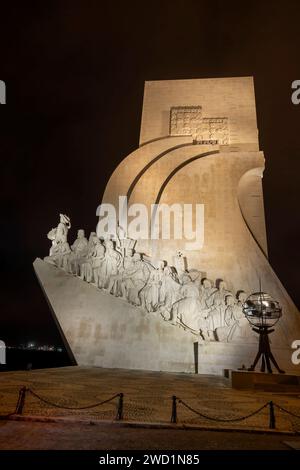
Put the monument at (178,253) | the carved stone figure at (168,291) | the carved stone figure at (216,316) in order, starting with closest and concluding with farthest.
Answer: the monument at (178,253)
the carved stone figure at (216,316)
the carved stone figure at (168,291)

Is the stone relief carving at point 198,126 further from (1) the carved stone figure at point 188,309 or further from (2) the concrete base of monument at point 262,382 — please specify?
(2) the concrete base of monument at point 262,382

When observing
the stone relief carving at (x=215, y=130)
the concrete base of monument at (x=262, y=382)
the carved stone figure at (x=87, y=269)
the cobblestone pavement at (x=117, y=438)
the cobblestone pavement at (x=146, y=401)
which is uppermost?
the stone relief carving at (x=215, y=130)

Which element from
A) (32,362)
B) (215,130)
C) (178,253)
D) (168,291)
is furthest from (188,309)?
(32,362)

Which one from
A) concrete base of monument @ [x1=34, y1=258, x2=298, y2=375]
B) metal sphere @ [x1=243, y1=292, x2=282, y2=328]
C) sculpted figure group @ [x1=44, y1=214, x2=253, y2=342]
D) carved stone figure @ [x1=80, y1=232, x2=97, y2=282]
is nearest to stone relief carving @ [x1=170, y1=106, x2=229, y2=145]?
sculpted figure group @ [x1=44, y1=214, x2=253, y2=342]

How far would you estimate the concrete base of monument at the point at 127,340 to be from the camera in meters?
9.09

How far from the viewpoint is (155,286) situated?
10.1m

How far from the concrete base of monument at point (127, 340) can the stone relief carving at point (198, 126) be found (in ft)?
23.6

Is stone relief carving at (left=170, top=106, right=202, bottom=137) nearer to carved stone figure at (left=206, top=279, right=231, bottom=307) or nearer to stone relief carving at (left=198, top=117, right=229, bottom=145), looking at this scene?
stone relief carving at (left=198, top=117, right=229, bottom=145)

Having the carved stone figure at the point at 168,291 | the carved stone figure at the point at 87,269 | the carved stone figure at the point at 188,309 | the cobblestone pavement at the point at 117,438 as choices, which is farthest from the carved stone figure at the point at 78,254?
the cobblestone pavement at the point at 117,438

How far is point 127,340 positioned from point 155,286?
161cm

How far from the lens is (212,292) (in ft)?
33.3

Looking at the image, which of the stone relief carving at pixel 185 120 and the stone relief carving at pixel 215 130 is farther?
the stone relief carving at pixel 185 120

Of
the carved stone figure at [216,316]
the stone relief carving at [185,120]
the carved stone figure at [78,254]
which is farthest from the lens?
the stone relief carving at [185,120]

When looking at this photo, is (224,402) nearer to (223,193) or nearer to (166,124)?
(223,193)
